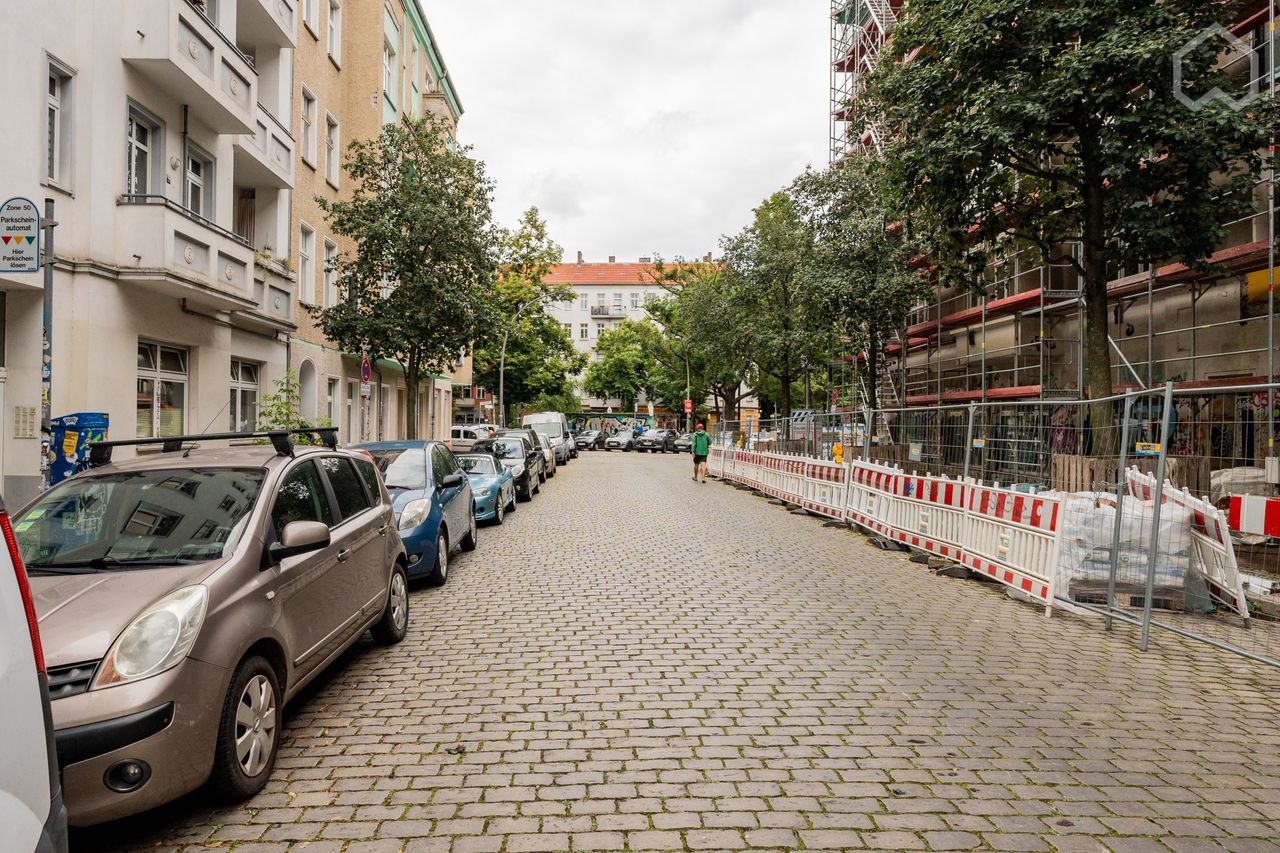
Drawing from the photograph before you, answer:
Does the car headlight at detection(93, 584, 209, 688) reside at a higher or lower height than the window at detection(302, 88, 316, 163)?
lower

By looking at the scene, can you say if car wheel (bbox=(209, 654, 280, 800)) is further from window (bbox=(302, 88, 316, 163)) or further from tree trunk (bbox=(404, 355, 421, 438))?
window (bbox=(302, 88, 316, 163))

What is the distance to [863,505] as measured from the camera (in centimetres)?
1381

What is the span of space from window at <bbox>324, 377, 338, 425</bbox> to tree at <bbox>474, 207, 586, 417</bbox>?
17.7 meters

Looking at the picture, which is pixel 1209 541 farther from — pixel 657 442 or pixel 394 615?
pixel 657 442

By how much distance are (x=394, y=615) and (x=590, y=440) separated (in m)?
55.8

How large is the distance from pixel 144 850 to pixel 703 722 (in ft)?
8.62

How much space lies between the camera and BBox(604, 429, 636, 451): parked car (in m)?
62.3

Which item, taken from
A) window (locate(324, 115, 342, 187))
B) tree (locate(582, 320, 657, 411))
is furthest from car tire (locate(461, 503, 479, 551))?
tree (locate(582, 320, 657, 411))

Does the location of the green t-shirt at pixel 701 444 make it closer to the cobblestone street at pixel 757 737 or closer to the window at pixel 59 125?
the window at pixel 59 125

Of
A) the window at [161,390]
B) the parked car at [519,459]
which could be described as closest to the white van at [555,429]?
the parked car at [519,459]

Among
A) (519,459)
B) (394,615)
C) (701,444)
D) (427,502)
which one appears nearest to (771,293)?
(701,444)

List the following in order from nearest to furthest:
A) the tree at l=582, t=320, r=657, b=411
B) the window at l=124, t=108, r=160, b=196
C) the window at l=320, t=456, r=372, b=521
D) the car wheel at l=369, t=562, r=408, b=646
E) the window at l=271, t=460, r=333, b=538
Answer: the window at l=271, t=460, r=333, b=538
the window at l=320, t=456, r=372, b=521
the car wheel at l=369, t=562, r=408, b=646
the window at l=124, t=108, r=160, b=196
the tree at l=582, t=320, r=657, b=411

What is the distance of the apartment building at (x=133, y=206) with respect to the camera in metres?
11.2

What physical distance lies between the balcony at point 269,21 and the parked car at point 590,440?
143 feet
